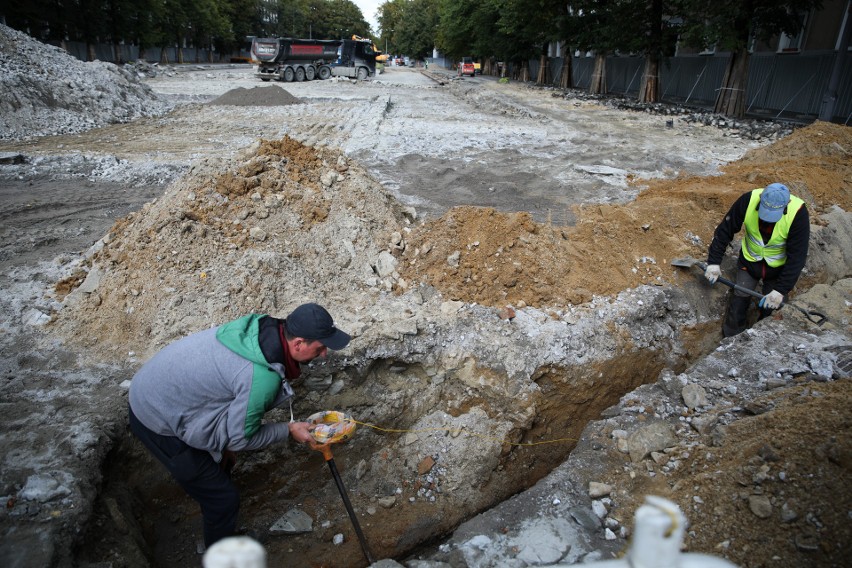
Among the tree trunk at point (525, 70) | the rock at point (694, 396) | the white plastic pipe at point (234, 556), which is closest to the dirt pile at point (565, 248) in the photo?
the rock at point (694, 396)

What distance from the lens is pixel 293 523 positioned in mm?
3777

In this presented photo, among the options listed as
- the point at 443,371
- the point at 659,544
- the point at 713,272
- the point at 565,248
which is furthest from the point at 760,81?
the point at 659,544

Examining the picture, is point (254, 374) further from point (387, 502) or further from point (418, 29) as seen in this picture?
point (418, 29)

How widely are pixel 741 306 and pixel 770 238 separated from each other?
2.88ft

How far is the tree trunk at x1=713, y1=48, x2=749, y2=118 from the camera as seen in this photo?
1606cm

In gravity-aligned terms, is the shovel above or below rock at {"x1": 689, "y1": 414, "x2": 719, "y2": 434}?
above

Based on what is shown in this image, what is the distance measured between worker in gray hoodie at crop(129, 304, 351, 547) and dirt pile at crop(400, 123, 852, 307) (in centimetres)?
261

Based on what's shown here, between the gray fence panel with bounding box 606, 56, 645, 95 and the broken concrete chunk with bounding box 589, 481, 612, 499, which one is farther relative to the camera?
the gray fence panel with bounding box 606, 56, 645, 95

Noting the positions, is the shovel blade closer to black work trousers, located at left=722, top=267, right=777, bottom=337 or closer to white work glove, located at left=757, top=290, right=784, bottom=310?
black work trousers, located at left=722, top=267, right=777, bottom=337

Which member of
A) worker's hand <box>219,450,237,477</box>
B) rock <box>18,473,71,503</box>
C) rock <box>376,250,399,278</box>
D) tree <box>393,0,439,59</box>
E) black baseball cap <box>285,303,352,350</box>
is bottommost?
worker's hand <box>219,450,237,477</box>

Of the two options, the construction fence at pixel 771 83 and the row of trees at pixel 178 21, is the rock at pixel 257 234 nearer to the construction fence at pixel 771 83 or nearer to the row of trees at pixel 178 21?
the construction fence at pixel 771 83

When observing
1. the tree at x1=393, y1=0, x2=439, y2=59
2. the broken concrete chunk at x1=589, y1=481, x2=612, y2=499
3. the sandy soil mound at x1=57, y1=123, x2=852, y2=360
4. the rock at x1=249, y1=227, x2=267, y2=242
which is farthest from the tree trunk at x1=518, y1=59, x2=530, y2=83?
the broken concrete chunk at x1=589, y1=481, x2=612, y2=499

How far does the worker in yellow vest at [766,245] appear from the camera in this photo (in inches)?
191

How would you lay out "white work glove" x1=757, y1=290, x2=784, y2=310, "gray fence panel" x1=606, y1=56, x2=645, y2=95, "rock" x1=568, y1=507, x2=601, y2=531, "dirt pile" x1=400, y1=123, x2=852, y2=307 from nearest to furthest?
1. "rock" x1=568, y1=507, x2=601, y2=531
2. "white work glove" x1=757, y1=290, x2=784, y2=310
3. "dirt pile" x1=400, y1=123, x2=852, y2=307
4. "gray fence panel" x1=606, y1=56, x2=645, y2=95
